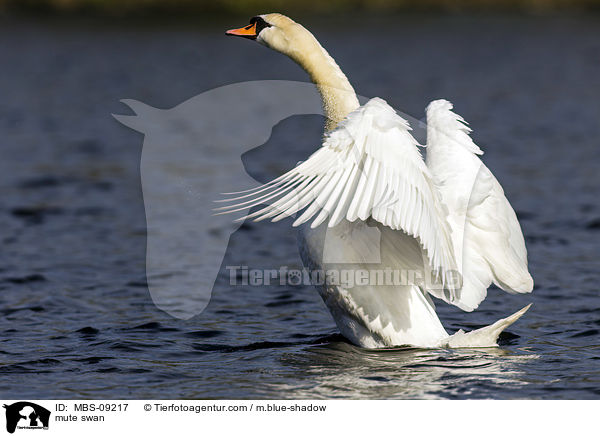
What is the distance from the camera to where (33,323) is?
893 cm

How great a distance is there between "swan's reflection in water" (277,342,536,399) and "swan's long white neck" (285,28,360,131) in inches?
73.8

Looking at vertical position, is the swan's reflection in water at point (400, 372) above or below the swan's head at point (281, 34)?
below

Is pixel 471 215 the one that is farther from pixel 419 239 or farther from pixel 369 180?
pixel 369 180

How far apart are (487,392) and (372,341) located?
51.4 inches

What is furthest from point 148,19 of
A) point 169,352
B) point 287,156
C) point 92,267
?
point 169,352

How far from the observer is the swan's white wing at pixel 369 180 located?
6.14 meters

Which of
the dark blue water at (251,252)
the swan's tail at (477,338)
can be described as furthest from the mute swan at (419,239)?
the dark blue water at (251,252)

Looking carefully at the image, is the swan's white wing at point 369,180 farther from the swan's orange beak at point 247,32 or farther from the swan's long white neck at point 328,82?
the swan's orange beak at point 247,32

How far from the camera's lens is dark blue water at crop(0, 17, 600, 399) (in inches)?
285

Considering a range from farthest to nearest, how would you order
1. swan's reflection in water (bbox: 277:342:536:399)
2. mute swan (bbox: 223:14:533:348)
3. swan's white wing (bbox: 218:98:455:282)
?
swan's reflection in water (bbox: 277:342:536:399)
mute swan (bbox: 223:14:533:348)
swan's white wing (bbox: 218:98:455:282)
